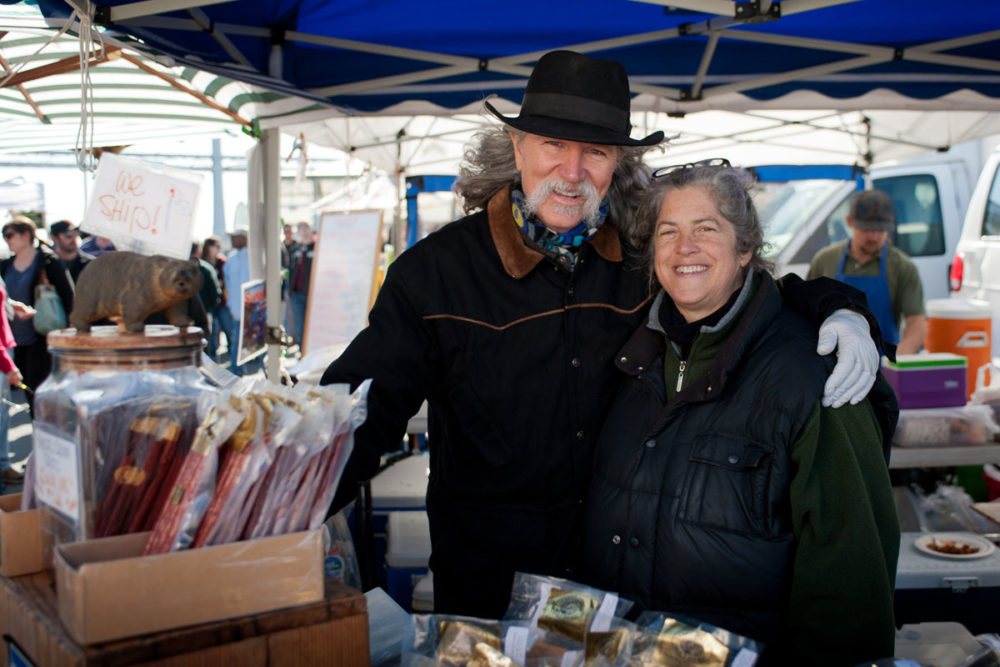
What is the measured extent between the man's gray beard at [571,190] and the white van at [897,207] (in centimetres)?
575

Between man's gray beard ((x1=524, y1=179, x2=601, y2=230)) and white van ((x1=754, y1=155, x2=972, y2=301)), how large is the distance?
5.75m

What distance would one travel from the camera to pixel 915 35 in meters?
3.60

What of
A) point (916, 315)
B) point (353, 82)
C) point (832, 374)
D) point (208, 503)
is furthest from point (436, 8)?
point (916, 315)

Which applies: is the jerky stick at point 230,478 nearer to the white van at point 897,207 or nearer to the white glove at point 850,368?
the white glove at point 850,368

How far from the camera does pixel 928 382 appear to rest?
3416mm

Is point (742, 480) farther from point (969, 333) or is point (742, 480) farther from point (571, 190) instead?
point (969, 333)

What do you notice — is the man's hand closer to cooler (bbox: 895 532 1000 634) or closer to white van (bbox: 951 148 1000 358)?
cooler (bbox: 895 532 1000 634)

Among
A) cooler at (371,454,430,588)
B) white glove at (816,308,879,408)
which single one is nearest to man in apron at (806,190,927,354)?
cooler at (371,454,430,588)

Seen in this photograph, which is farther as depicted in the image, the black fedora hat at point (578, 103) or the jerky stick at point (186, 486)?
the black fedora hat at point (578, 103)

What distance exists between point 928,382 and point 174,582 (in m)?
3.25

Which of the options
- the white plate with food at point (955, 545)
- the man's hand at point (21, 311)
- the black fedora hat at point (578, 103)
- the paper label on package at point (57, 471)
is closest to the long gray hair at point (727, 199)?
the black fedora hat at point (578, 103)

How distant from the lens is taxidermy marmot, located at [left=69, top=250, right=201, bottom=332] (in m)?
1.25

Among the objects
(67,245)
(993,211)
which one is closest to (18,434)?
(67,245)

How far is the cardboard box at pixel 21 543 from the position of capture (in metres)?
1.21
